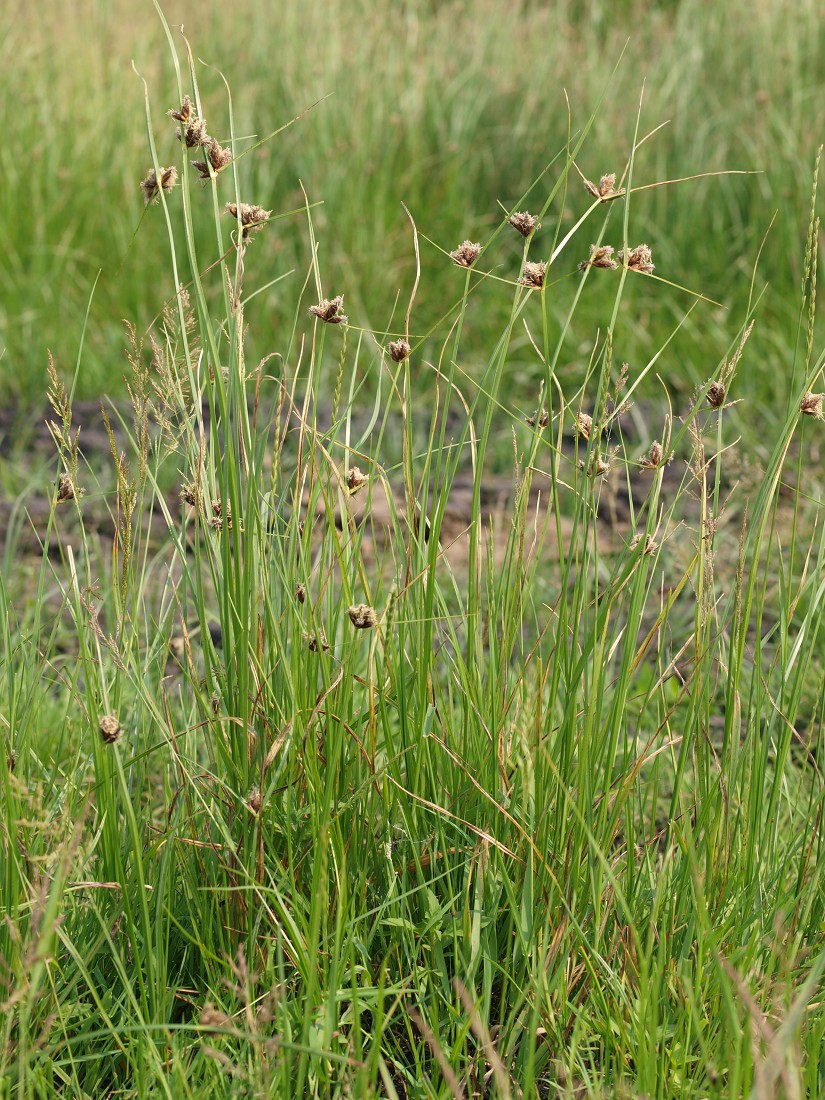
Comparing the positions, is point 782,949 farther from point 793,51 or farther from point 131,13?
point 131,13

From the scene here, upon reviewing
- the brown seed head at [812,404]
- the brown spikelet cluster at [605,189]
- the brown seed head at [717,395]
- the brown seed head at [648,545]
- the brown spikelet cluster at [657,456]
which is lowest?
the brown seed head at [648,545]

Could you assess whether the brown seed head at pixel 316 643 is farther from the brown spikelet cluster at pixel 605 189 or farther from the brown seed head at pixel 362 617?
the brown spikelet cluster at pixel 605 189

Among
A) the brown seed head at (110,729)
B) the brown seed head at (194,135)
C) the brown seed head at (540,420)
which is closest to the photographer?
the brown seed head at (110,729)

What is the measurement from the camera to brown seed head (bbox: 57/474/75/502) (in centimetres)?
131

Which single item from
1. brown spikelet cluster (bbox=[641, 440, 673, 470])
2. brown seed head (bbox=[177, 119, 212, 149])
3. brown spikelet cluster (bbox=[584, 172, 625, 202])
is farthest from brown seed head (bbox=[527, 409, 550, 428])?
brown seed head (bbox=[177, 119, 212, 149])

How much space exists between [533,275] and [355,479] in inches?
12.0

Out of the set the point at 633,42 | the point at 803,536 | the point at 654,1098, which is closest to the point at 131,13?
the point at 633,42

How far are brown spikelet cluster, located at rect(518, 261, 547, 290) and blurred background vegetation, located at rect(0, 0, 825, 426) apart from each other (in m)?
2.81

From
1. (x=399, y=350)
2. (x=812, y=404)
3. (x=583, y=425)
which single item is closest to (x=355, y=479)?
(x=399, y=350)

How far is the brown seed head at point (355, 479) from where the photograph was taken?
1.31 metres

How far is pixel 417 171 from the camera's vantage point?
5098mm

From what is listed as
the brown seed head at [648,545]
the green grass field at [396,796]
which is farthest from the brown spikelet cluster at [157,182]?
the brown seed head at [648,545]

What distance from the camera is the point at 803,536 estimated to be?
3082mm

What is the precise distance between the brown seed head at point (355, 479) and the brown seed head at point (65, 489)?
0.32m
